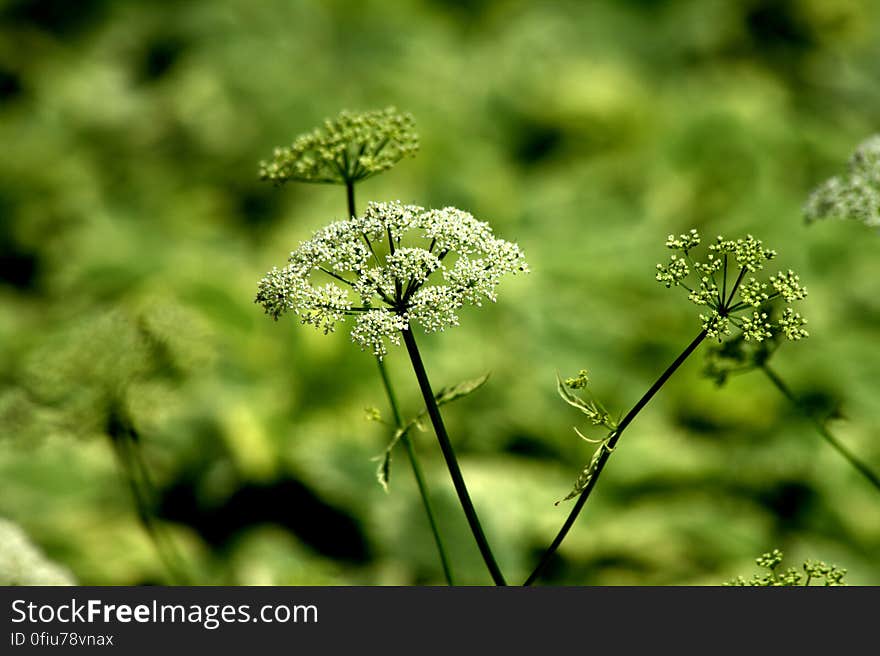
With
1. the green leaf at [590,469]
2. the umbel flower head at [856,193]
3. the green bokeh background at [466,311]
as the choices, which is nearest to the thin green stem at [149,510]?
the green bokeh background at [466,311]

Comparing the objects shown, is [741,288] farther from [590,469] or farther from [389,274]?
[389,274]

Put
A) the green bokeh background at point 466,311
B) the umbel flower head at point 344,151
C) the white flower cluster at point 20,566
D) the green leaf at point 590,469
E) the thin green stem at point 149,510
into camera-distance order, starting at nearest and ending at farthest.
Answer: the green leaf at point 590,469
the umbel flower head at point 344,151
the white flower cluster at point 20,566
the thin green stem at point 149,510
the green bokeh background at point 466,311

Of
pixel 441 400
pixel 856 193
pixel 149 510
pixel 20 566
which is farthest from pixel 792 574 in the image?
pixel 149 510

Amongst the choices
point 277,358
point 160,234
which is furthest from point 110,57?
point 277,358

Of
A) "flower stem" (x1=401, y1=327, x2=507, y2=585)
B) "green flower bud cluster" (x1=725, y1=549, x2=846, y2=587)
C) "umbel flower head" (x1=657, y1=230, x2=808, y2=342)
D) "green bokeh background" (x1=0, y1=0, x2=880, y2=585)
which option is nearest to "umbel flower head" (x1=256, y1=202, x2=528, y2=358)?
"flower stem" (x1=401, y1=327, x2=507, y2=585)

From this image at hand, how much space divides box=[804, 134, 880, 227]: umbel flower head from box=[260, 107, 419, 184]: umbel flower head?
3.20 feet

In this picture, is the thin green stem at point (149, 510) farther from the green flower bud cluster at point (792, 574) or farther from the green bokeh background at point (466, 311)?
the green flower bud cluster at point (792, 574)

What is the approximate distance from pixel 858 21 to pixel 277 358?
5.26 metres

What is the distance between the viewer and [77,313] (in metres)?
4.84

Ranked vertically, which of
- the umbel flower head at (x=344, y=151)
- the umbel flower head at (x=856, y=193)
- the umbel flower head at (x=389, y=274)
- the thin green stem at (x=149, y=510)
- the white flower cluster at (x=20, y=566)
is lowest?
the umbel flower head at (x=389, y=274)

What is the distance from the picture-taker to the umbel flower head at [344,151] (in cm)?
189

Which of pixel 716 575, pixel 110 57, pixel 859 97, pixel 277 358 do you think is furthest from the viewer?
pixel 110 57

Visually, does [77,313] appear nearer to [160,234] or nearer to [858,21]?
[160,234]

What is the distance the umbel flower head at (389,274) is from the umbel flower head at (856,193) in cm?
86
